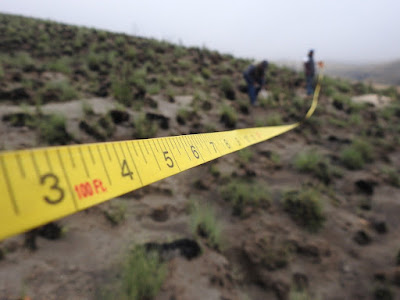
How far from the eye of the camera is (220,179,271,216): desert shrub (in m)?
3.09

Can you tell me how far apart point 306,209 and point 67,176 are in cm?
298

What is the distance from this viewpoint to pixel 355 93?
33.5 feet

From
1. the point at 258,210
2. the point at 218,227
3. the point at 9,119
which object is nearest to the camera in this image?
the point at 218,227

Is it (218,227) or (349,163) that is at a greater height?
(349,163)

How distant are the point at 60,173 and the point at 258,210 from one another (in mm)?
2686

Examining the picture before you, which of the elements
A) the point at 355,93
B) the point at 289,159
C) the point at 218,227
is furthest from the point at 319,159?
the point at 355,93

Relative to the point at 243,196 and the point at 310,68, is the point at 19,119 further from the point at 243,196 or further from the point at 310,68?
the point at 310,68

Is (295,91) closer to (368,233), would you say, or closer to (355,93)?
(355,93)

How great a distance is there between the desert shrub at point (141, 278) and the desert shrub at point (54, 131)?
2.47 meters

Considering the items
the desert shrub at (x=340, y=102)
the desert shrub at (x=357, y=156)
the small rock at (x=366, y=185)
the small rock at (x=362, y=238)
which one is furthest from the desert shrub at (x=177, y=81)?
the small rock at (x=362, y=238)

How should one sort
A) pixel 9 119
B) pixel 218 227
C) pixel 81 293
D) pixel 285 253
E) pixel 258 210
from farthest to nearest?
pixel 9 119 → pixel 258 210 → pixel 218 227 → pixel 285 253 → pixel 81 293

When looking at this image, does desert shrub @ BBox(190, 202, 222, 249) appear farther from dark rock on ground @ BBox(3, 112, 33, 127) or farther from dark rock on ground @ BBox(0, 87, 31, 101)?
dark rock on ground @ BBox(0, 87, 31, 101)

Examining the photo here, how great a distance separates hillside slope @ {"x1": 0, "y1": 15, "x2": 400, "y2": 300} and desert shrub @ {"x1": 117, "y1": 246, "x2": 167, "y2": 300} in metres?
0.01

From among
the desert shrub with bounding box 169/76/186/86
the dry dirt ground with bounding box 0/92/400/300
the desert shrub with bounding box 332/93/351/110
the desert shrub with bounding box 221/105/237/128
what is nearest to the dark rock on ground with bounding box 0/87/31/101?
the dry dirt ground with bounding box 0/92/400/300
